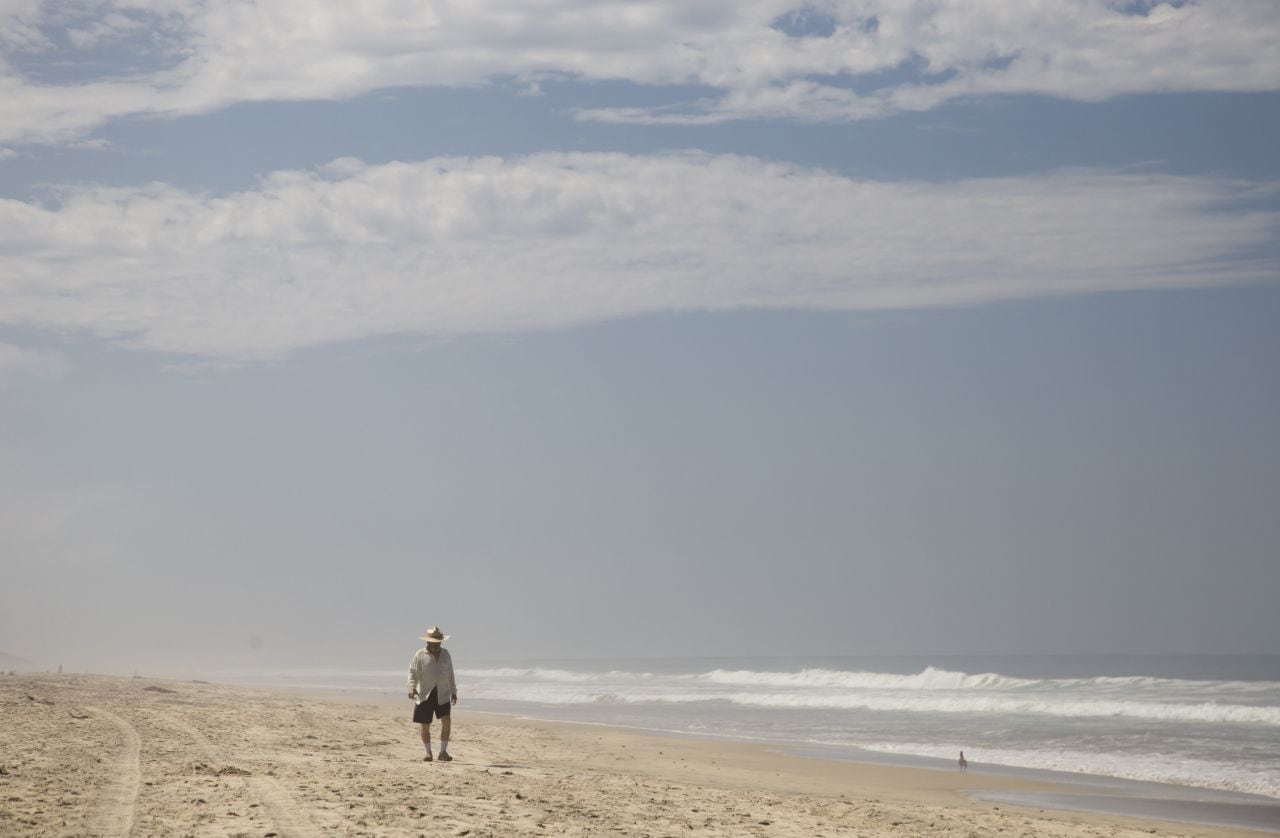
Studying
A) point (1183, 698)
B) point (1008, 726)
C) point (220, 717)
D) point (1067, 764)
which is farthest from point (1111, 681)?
point (220, 717)

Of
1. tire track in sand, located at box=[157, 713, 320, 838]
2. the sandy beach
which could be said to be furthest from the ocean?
tire track in sand, located at box=[157, 713, 320, 838]

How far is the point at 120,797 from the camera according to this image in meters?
9.62

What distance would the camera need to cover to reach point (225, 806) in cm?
927

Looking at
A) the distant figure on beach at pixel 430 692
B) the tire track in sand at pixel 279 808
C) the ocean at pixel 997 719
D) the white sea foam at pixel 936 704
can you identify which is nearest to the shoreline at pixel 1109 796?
the ocean at pixel 997 719

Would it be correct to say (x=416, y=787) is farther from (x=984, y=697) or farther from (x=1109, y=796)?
(x=984, y=697)

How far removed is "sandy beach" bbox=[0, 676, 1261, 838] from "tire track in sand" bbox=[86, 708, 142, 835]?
2 centimetres

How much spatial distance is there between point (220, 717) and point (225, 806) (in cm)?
1081

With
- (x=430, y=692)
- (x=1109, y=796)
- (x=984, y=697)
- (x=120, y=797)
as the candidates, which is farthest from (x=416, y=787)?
(x=984, y=697)

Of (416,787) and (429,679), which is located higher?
(429,679)

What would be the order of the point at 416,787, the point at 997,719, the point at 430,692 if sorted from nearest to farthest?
the point at 416,787 < the point at 430,692 < the point at 997,719

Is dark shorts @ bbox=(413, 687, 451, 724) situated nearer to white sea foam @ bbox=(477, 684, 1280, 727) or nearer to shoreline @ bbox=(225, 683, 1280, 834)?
shoreline @ bbox=(225, 683, 1280, 834)

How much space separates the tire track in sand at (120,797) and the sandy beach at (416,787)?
2cm

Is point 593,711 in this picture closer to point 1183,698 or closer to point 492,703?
point 492,703

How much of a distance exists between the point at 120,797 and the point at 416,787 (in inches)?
101
